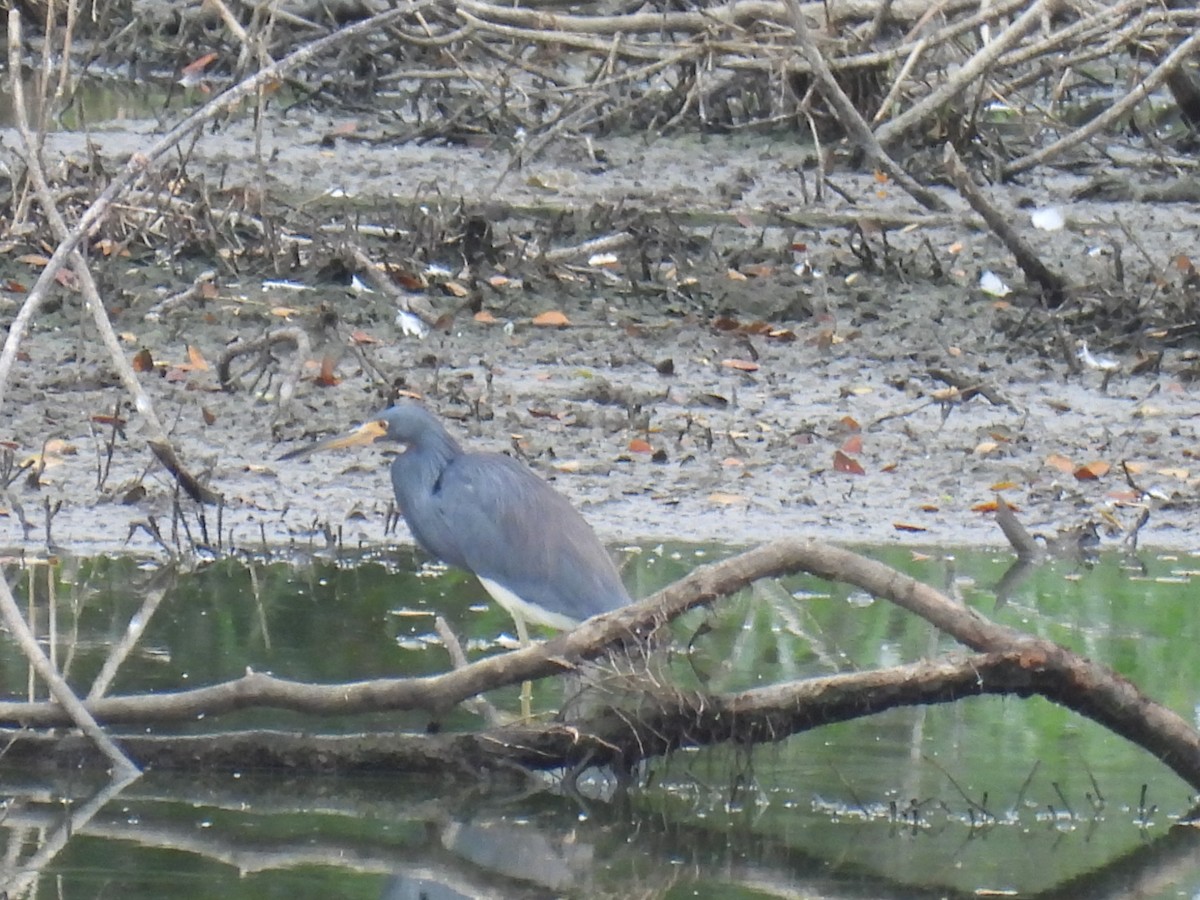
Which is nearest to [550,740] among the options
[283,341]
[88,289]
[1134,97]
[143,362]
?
[88,289]

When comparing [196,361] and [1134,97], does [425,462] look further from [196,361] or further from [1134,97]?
[1134,97]

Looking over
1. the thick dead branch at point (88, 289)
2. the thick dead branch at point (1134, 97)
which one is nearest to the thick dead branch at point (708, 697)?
the thick dead branch at point (88, 289)

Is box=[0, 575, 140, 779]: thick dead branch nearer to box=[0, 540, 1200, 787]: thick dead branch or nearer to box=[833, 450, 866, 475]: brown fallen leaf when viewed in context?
box=[0, 540, 1200, 787]: thick dead branch

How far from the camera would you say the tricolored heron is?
19.1 ft

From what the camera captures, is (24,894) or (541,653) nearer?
(24,894)

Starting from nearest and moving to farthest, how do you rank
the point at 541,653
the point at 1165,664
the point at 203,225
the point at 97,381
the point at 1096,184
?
the point at 541,653 → the point at 1165,664 → the point at 97,381 → the point at 203,225 → the point at 1096,184

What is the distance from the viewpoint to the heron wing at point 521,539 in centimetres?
581

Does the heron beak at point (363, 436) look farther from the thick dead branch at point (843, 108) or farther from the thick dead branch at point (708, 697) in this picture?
the thick dead branch at point (843, 108)

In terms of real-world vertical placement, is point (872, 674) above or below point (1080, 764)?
above

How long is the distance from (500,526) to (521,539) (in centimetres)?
9

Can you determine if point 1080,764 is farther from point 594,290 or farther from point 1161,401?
point 594,290

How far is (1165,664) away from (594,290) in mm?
3967

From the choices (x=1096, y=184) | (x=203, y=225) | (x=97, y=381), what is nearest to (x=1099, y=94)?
(x=1096, y=184)

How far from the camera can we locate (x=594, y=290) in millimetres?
9234
